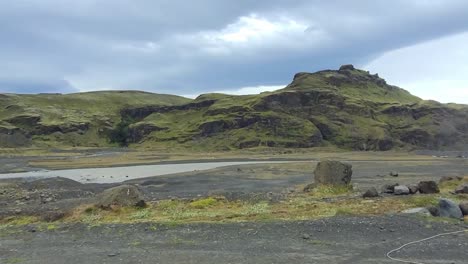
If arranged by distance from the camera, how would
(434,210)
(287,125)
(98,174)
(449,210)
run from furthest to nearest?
1. (287,125)
2. (98,174)
3. (434,210)
4. (449,210)

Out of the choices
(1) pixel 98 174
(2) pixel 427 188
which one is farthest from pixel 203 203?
(1) pixel 98 174

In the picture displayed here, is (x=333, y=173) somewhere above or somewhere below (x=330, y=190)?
above

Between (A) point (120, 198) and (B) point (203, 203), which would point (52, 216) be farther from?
(B) point (203, 203)

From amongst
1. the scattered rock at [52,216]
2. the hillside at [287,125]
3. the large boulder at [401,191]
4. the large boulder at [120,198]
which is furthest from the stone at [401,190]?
Answer: the hillside at [287,125]

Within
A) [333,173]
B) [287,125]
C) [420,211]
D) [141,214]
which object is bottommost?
[141,214]

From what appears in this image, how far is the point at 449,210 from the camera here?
68.6 ft

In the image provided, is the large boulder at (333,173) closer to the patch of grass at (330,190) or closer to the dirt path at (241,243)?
the patch of grass at (330,190)

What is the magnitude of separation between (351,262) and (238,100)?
578 feet

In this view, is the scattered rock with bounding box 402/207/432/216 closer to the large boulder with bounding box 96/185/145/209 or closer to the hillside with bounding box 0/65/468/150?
the large boulder with bounding box 96/185/145/209

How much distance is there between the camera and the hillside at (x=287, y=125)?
154750 mm

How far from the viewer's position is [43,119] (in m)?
194

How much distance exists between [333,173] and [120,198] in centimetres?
1597

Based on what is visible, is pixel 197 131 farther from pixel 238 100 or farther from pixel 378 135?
pixel 378 135

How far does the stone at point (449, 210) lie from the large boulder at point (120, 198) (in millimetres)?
14751
